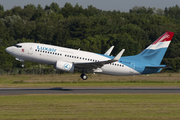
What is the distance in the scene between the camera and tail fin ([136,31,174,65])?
159ft

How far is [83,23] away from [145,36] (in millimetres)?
25443

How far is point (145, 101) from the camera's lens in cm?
3403

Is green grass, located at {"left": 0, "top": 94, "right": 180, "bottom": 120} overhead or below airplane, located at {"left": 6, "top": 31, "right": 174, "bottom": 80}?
below

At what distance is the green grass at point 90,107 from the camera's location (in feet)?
86.2

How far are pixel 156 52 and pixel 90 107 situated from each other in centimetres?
2216

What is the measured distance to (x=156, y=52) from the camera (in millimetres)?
49031

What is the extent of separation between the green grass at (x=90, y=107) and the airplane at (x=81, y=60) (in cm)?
806

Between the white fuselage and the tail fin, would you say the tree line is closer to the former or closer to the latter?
the tail fin

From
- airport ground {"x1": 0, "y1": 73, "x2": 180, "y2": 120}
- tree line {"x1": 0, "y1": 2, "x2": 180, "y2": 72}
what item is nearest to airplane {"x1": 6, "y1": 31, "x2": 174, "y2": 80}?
airport ground {"x1": 0, "y1": 73, "x2": 180, "y2": 120}

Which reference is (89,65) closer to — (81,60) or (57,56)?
(81,60)

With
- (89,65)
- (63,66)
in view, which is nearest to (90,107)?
(63,66)

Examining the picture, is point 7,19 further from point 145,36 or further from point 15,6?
point 145,36

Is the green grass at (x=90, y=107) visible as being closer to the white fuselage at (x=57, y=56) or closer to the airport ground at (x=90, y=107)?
the airport ground at (x=90, y=107)

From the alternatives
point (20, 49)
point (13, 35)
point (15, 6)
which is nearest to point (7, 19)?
point (13, 35)
